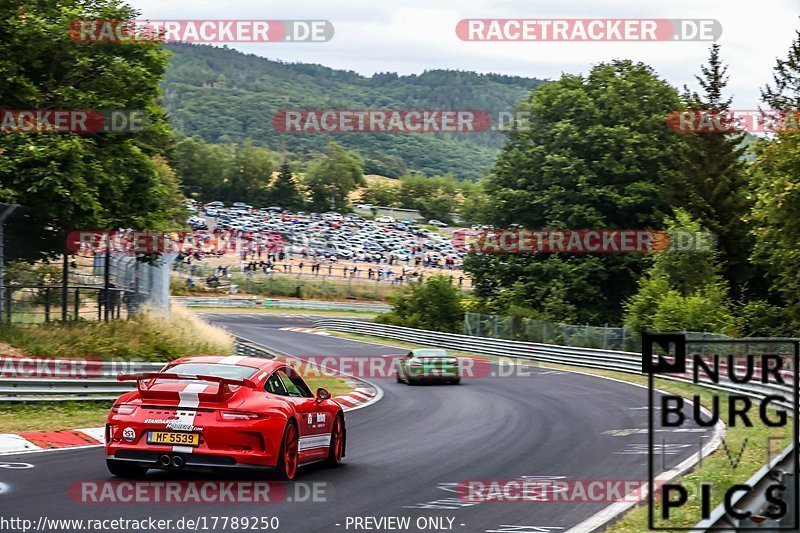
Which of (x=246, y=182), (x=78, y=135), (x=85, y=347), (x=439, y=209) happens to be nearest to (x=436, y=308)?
(x=78, y=135)

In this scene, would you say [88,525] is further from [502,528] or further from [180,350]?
[180,350]

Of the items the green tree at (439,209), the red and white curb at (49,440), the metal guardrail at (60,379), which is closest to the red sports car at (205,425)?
the red and white curb at (49,440)

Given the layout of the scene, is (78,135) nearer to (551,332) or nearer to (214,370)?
(214,370)

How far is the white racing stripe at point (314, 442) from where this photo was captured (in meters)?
11.5

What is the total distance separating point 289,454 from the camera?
11.1m

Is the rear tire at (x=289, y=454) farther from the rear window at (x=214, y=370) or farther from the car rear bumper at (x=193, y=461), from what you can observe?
the rear window at (x=214, y=370)

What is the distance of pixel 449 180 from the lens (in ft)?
643

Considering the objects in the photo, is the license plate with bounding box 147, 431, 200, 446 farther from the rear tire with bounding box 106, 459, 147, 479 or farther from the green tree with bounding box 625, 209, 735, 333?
the green tree with bounding box 625, 209, 735, 333

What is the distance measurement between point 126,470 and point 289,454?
5.25 feet

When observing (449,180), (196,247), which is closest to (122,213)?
(196,247)

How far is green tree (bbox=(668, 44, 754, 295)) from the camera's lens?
50.5 metres

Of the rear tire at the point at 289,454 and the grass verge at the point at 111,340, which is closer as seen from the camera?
the rear tire at the point at 289,454

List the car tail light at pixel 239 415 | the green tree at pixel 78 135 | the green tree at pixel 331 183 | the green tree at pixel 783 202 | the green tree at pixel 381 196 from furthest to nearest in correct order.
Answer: the green tree at pixel 381 196 < the green tree at pixel 331 183 < the green tree at pixel 783 202 < the green tree at pixel 78 135 < the car tail light at pixel 239 415

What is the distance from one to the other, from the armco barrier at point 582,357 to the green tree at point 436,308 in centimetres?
158
